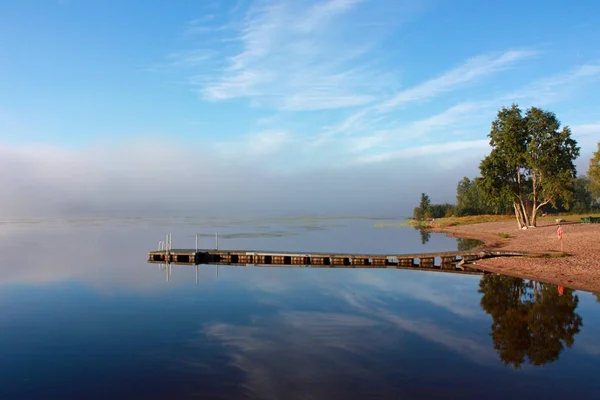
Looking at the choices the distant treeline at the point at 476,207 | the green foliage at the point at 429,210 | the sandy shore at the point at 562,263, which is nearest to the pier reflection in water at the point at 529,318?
the sandy shore at the point at 562,263

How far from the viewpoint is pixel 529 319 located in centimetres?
1688

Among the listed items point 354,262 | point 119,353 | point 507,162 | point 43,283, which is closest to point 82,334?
point 119,353

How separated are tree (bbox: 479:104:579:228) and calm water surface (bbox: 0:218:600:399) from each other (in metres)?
27.5

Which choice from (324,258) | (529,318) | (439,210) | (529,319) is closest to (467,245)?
(324,258)

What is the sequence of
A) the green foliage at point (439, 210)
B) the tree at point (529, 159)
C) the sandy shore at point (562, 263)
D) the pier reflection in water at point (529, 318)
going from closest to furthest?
the pier reflection in water at point (529, 318), the sandy shore at point (562, 263), the tree at point (529, 159), the green foliage at point (439, 210)

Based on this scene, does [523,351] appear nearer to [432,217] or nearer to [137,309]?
[137,309]

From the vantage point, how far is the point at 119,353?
14039 mm

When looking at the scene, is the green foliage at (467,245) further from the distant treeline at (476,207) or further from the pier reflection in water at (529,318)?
the distant treeline at (476,207)

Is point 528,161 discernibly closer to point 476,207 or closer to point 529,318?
point 529,318

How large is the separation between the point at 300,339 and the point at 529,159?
42.7 metres

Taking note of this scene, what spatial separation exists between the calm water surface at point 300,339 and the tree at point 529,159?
27.5 meters

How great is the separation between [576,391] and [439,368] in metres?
3.38

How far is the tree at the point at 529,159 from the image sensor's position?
156 ft

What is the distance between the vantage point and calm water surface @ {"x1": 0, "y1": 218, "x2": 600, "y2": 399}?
1126 cm
